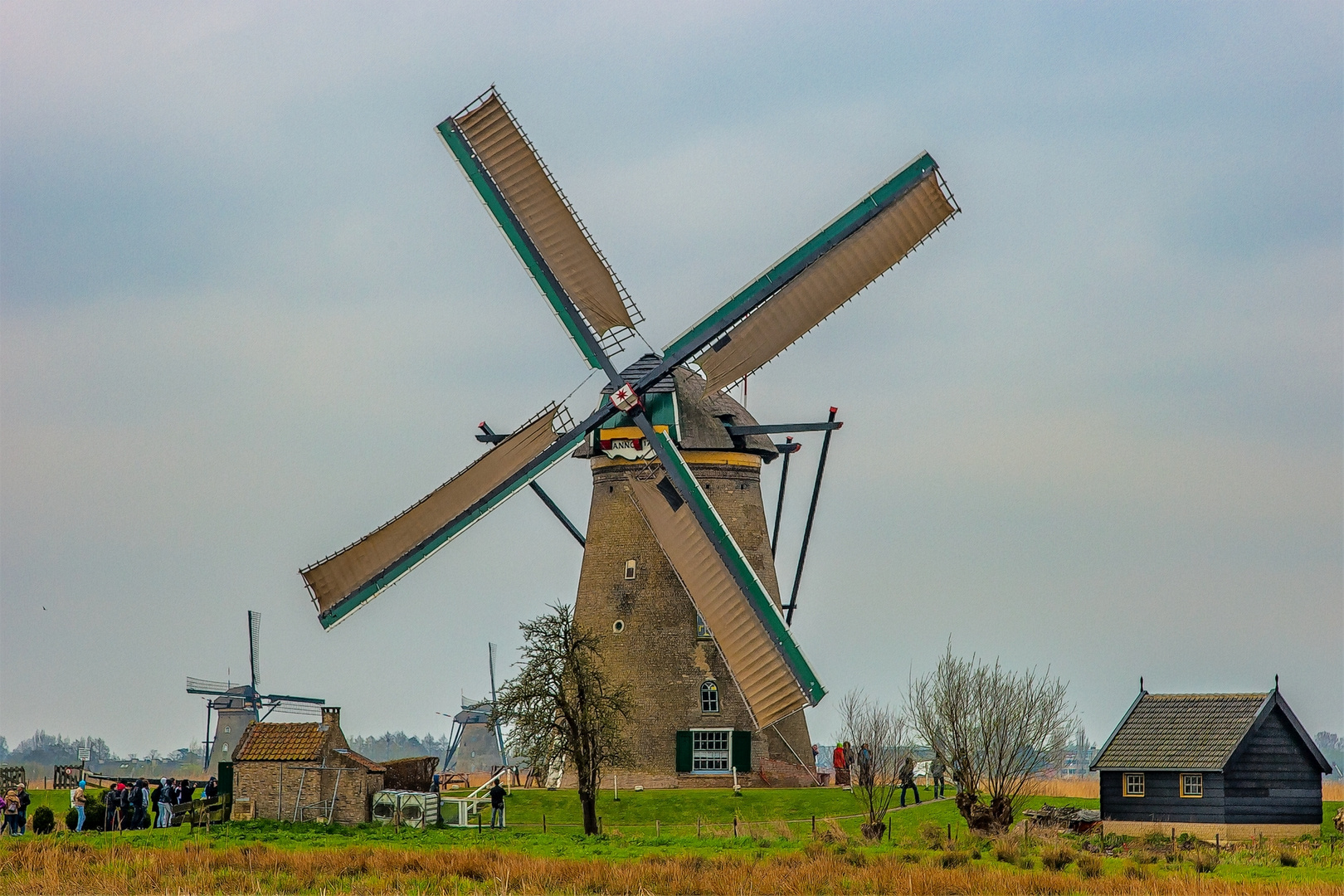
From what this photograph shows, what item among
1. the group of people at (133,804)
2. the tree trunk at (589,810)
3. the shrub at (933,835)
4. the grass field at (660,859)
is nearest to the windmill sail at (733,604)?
the grass field at (660,859)

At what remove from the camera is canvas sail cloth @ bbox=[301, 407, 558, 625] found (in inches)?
1268

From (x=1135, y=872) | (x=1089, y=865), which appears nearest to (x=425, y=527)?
(x=1089, y=865)

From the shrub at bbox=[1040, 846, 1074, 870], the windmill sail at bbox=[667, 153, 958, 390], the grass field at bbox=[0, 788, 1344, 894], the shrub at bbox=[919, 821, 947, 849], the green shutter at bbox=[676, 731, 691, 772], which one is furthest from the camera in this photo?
the green shutter at bbox=[676, 731, 691, 772]

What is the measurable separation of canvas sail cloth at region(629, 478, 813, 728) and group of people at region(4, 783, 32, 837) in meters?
12.0

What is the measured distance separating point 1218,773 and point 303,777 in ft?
53.4

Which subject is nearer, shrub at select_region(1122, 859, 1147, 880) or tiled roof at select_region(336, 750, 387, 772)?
shrub at select_region(1122, 859, 1147, 880)

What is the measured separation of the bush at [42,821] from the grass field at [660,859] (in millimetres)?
1976

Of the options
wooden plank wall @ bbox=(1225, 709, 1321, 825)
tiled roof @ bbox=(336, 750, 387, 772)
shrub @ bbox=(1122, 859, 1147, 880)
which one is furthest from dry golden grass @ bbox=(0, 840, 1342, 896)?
wooden plank wall @ bbox=(1225, 709, 1321, 825)

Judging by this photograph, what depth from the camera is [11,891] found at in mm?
22688

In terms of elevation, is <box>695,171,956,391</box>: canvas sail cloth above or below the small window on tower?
above

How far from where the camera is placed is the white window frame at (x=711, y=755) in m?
35.1

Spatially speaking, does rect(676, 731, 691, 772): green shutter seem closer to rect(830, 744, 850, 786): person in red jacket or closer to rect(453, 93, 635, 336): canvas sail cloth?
rect(830, 744, 850, 786): person in red jacket

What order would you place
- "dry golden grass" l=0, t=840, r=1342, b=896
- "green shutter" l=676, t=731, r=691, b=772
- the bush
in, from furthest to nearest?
"green shutter" l=676, t=731, r=691, b=772, the bush, "dry golden grass" l=0, t=840, r=1342, b=896

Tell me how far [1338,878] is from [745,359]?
13.6m
